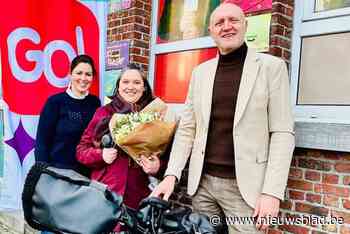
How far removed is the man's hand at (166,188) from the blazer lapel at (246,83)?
1.49 feet

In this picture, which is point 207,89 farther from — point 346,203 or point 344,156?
point 346,203

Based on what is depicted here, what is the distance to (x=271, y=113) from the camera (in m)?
1.86

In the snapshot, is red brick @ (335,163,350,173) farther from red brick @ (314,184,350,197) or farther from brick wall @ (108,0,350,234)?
red brick @ (314,184,350,197)

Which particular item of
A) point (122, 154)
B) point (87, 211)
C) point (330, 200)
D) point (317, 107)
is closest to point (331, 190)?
point (330, 200)

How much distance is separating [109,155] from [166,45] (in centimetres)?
161

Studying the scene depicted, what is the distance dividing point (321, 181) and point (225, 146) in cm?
82

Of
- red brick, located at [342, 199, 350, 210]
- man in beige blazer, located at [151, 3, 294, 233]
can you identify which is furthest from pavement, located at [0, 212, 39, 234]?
red brick, located at [342, 199, 350, 210]

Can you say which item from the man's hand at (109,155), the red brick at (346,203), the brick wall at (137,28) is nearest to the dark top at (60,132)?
the man's hand at (109,155)

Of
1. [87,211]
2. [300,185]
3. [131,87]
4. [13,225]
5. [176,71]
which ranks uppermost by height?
[176,71]

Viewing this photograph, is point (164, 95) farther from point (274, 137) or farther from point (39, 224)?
point (39, 224)

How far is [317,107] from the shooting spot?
2.53m

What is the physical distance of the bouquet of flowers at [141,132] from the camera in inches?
85.1

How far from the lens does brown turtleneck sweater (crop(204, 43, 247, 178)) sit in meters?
1.95

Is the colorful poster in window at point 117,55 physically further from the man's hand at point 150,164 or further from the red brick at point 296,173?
the red brick at point 296,173
